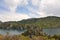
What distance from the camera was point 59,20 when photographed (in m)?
196

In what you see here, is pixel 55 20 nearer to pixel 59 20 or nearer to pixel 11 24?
pixel 59 20

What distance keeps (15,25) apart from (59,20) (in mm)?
64589

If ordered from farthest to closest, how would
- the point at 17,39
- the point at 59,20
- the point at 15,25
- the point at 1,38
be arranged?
the point at 59,20 < the point at 15,25 < the point at 1,38 < the point at 17,39

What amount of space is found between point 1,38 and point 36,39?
4.96m

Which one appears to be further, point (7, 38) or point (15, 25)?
point (15, 25)

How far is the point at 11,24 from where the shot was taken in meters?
153

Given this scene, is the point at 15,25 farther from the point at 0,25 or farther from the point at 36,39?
the point at 36,39

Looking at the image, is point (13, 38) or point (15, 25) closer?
point (13, 38)

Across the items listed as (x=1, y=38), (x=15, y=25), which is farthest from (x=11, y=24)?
(x=1, y=38)

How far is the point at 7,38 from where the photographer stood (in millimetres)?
24625

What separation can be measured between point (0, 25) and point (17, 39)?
126964 millimetres

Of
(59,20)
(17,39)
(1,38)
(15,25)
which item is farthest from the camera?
(59,20)

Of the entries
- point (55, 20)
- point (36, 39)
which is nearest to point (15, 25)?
point (55, 20)

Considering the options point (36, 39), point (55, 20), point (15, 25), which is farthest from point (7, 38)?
point (55, 20)
